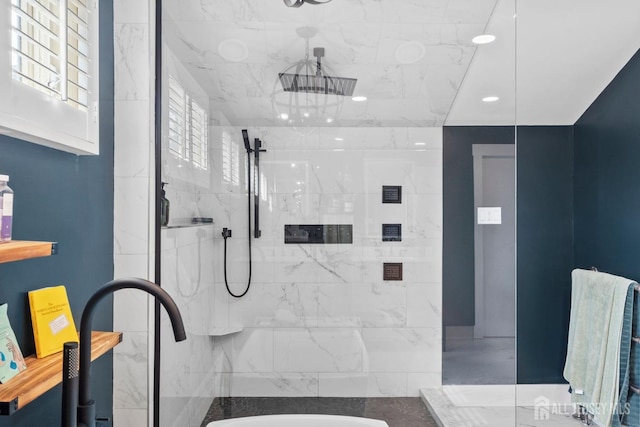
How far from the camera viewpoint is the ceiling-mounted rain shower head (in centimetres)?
176

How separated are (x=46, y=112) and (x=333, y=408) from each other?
58.3 inches

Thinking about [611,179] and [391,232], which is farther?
[611,179]

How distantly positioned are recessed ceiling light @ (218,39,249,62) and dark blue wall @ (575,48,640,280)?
6.75ft

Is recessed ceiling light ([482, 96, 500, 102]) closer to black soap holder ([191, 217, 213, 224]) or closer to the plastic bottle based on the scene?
black soap holder ([191, 217, 213, 224])

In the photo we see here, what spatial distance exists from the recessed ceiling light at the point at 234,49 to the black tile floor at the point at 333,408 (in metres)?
1.42

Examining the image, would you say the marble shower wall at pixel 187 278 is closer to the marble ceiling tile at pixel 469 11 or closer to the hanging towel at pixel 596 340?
the marble ceiling tile at pixel 469 11

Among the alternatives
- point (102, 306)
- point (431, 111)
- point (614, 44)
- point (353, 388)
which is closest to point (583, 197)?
point (614, 44)

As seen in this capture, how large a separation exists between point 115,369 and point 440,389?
1346 millimetres

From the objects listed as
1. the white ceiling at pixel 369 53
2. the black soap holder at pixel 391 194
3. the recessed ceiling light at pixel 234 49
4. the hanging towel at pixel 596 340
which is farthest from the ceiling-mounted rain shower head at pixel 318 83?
the hanging towel at pixel 596 340

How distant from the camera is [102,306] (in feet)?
5.44

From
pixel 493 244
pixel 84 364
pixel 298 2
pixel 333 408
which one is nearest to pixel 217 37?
pixel 298 2

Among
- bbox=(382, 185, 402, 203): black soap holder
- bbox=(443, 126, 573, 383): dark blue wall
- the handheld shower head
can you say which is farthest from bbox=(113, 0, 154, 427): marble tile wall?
bbox=(443, 126, 573, 383): dark blue wall

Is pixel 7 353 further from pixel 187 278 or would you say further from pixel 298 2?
pixel 298 2

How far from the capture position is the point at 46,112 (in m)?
1.19
